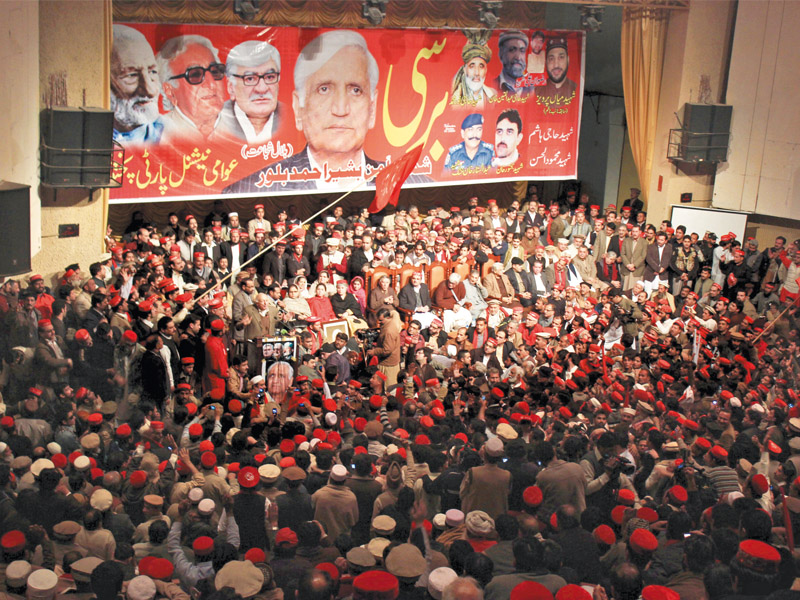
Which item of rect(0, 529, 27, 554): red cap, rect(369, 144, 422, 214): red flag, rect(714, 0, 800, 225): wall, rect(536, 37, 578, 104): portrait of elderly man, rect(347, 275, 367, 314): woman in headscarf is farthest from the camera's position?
rect(536, 37, 578, 104): portrait of elderly man

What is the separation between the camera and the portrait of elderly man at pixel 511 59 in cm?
1423

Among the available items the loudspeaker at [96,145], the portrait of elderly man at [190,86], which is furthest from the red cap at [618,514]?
the portrait of elderly man at [190,86]

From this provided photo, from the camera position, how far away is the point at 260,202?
13867mm

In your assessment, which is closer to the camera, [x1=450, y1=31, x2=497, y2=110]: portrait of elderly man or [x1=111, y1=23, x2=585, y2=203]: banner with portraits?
[x1=111, y1=23, x2=585, y2=203]: banner with portraits

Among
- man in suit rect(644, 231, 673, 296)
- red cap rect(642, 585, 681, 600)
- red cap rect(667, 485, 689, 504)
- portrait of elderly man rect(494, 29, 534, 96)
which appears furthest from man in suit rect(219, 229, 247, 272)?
red cap rect(642, 585, 681, 600)

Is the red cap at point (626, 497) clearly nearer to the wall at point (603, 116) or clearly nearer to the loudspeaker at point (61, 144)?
the loudspeaker at point (61, 144)

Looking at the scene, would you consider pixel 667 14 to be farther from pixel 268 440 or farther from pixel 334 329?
pixel 268 440

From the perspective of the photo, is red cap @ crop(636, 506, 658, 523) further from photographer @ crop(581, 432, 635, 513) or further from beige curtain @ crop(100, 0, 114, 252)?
beige curtain @ crop(100, 0, 114, 252)

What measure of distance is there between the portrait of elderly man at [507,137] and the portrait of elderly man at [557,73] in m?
0.59

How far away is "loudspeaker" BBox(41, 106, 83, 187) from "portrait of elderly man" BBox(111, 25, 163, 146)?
A: 4.66ft

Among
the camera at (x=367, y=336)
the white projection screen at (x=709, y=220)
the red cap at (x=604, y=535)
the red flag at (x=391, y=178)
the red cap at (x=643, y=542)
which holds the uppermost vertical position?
the red flag at (x=391, y=178)

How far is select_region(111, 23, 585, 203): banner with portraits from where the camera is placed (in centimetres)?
1157

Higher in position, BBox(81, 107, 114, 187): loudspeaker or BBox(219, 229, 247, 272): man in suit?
BBox(81, 107, 114, 187): loudspeaker

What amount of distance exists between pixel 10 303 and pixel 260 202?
6.10 m
